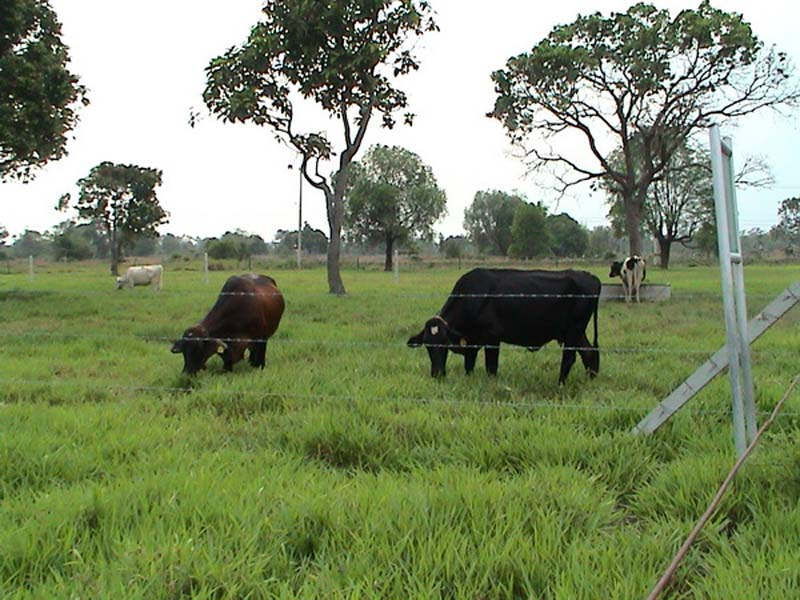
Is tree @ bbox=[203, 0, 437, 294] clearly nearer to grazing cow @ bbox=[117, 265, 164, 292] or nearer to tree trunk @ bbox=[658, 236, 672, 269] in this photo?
grazing cow @ bbox=[117, 265, 164, 292]

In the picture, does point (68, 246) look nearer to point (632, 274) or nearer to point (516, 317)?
point (632, 274)

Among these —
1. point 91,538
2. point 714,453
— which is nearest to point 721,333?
point 714,453

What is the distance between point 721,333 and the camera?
9.10 m

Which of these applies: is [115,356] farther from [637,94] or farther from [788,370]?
[637,94]

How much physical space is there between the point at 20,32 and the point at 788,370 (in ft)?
54.9

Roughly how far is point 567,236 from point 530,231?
14.8 m

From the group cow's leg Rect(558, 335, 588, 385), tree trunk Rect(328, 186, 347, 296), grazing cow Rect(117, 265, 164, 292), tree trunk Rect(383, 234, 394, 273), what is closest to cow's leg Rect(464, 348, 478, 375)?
cow's leg Rect(558, 335, 588, 385)

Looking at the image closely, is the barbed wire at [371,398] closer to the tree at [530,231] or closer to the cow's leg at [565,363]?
the cow's leg at [565,363]

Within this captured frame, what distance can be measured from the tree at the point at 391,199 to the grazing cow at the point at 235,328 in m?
35.8

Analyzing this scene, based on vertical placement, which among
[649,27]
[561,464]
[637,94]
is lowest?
[561,464]

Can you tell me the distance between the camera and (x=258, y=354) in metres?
7.43

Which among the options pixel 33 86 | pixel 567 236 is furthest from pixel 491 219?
pixel 33 86

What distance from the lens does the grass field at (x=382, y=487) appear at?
2576 millimetres

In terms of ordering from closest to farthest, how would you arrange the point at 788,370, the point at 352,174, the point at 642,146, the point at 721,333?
the point at 788,370 → the point at 721,333 → the point at 642,146 → the point at 352,174
